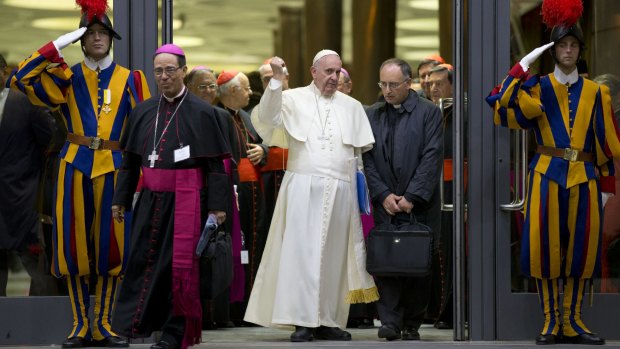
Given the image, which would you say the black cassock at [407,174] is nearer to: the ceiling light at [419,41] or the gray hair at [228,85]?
the gray hair at [228,85]

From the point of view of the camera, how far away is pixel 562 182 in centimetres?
Result: 1047

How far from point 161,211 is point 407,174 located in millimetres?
2092

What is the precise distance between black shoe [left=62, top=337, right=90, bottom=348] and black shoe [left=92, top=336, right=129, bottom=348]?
100mm

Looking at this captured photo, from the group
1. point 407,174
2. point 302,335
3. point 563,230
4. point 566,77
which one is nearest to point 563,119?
point 566,77

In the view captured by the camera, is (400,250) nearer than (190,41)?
Yes

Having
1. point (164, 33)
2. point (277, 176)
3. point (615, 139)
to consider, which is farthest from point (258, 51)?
point (615, 139)

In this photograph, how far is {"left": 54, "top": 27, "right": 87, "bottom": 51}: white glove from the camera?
10180 mm

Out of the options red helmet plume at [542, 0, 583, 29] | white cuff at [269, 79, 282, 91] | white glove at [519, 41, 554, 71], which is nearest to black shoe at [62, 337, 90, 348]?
white cuff at [269, 79, 282, 91]

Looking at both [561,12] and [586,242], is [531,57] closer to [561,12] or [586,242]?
[561,12]

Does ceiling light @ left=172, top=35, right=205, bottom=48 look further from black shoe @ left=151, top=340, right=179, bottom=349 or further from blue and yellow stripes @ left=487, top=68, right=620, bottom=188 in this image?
black shoe @ left=151, top=340, right=179, bottom=349

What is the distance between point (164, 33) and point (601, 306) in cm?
359

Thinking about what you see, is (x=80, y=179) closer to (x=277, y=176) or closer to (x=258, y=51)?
(x=277, y=176)

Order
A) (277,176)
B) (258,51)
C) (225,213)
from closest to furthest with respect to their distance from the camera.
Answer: (225,213) < (277,176) < (258,51)

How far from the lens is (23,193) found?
424 inches
